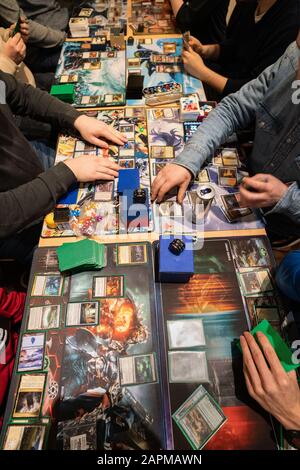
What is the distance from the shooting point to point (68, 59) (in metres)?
1.86

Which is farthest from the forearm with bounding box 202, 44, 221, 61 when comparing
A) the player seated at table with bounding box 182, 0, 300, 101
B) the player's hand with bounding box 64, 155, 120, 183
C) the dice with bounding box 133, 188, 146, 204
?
the dice with bounding box 133, 188, 146, 204

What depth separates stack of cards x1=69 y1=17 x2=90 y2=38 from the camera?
6.44ft

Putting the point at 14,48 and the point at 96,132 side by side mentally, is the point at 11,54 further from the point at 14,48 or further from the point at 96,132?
the point at 96,132

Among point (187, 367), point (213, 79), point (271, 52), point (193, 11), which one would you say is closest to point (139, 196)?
point (187, 367)

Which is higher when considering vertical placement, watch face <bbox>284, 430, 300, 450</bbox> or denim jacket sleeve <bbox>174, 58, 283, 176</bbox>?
denim jacket sleeve <bbox>174, 58, 283, 176</bbox>

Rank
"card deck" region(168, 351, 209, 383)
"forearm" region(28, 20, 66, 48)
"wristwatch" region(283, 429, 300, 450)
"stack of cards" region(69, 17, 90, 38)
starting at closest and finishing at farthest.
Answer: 1. "wristwatch" region(283, 429, 300, 450)
2. "card deck" region(168, 351, 209, 383)
3. "stack of cards" region(69, 17, 90, 38)
4. "forearm" region(28, 20, 66, 48)

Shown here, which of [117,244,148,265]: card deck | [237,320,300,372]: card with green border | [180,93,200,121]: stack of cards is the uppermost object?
[180,93,200,121]: stack of cards

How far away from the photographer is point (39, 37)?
210 cm

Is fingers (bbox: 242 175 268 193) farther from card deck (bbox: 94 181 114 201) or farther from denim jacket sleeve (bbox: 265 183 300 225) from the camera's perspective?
card deck (bbox: 94 181 114 201)

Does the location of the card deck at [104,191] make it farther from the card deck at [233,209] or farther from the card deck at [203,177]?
the card deck at [233,209]

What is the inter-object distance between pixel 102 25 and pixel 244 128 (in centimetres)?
134

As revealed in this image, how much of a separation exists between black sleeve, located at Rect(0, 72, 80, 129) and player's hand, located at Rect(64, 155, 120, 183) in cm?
29
